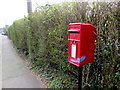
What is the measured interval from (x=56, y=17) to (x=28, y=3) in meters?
3.25

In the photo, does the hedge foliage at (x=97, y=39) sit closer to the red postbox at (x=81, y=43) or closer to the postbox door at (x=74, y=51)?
the red postbox at (x=81, y=43)

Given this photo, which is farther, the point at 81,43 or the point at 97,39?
the point at 97,39

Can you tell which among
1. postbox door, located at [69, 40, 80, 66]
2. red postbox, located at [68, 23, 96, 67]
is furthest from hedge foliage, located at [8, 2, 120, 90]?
postbox door, located at [69, 40, 80, 66]

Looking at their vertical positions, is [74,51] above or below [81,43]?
below

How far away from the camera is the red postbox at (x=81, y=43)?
1.55m

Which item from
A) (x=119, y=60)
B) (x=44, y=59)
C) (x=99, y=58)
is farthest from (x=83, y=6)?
(x=44, y=59)

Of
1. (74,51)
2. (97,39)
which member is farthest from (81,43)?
(97,39)

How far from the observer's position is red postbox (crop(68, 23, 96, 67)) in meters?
1.55

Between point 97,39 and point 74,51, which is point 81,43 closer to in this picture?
point 74,51

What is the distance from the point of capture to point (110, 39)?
1717 millimetres

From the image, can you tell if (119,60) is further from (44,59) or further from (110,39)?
(44,59)

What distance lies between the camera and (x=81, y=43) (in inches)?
61.2

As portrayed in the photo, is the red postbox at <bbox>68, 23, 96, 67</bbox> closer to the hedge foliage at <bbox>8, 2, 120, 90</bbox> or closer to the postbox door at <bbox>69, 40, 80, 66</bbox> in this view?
the postbox door at <bbox>69, 40, 80, 66</bbox>

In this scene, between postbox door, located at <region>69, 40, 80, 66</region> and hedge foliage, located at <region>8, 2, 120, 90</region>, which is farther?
hedge foliage, located at <region>8, 2, 120, 90</region>
